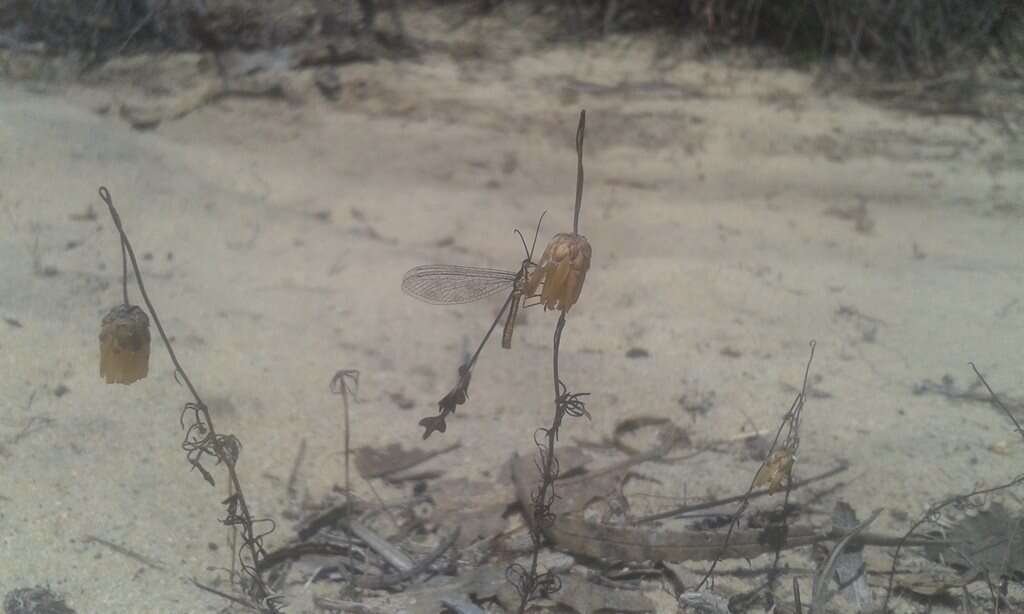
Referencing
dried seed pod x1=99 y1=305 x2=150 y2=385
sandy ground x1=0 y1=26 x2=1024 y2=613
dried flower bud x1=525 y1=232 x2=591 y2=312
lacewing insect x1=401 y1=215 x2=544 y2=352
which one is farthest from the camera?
sandy ground x1=0 y1=26 x2=1024 y2=613

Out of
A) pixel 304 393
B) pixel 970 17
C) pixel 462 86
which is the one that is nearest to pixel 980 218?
pixel 970 17

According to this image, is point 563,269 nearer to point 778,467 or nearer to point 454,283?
point 454,283

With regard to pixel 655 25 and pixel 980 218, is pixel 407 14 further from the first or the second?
pixel 980 218

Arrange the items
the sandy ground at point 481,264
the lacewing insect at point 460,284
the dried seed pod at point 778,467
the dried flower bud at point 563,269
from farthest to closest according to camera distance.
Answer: the sandy ground at point 481,264 → the dried seed pod at point 778,467 → the lacewing insect at point 460,284 → the dried flower bud at point 563,269

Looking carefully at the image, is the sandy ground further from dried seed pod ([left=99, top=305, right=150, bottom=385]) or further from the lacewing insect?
the lacewing insect

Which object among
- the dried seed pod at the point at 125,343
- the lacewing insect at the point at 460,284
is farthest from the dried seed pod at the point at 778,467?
the dried seed pod at the point at 125,343

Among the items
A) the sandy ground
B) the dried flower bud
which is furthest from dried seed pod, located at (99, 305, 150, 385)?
the dried flower bud

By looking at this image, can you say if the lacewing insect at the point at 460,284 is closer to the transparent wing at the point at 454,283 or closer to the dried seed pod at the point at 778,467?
the transparent wing at the point at 454,283

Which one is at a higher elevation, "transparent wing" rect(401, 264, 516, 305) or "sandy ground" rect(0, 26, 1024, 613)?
"transparent wing" rect(401, 264, 516, 305)
